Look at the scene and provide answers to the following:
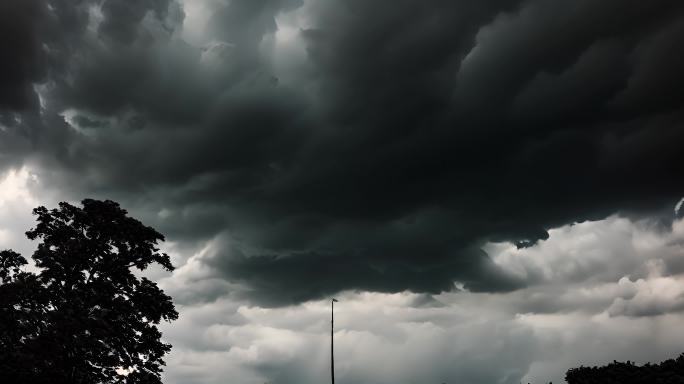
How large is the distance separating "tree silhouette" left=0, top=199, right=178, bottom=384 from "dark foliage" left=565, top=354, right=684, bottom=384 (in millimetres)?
22415

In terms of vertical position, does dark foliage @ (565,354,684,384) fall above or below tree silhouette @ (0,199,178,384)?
below

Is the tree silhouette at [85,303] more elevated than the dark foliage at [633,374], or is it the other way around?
the tree silhouette at [85,303]

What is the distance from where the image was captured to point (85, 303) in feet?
107

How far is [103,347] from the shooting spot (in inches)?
1276

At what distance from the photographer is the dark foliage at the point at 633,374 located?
22.2 m

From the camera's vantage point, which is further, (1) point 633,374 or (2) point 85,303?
(2) point 85,303

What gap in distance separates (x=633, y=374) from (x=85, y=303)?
27.8m

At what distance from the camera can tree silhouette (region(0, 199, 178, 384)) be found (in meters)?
31.4

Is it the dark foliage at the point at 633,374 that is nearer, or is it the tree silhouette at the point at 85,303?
the dark foliage at the point at 633,374

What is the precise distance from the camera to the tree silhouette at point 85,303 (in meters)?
31.4

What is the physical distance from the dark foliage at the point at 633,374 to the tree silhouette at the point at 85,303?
22.4m

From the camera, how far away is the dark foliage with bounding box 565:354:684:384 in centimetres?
2223

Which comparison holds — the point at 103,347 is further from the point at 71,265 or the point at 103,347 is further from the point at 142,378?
the point at 71,265

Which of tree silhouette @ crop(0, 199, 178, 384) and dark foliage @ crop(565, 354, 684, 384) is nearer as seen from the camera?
dark foliage @ crop(565, 354, 684, 384)
